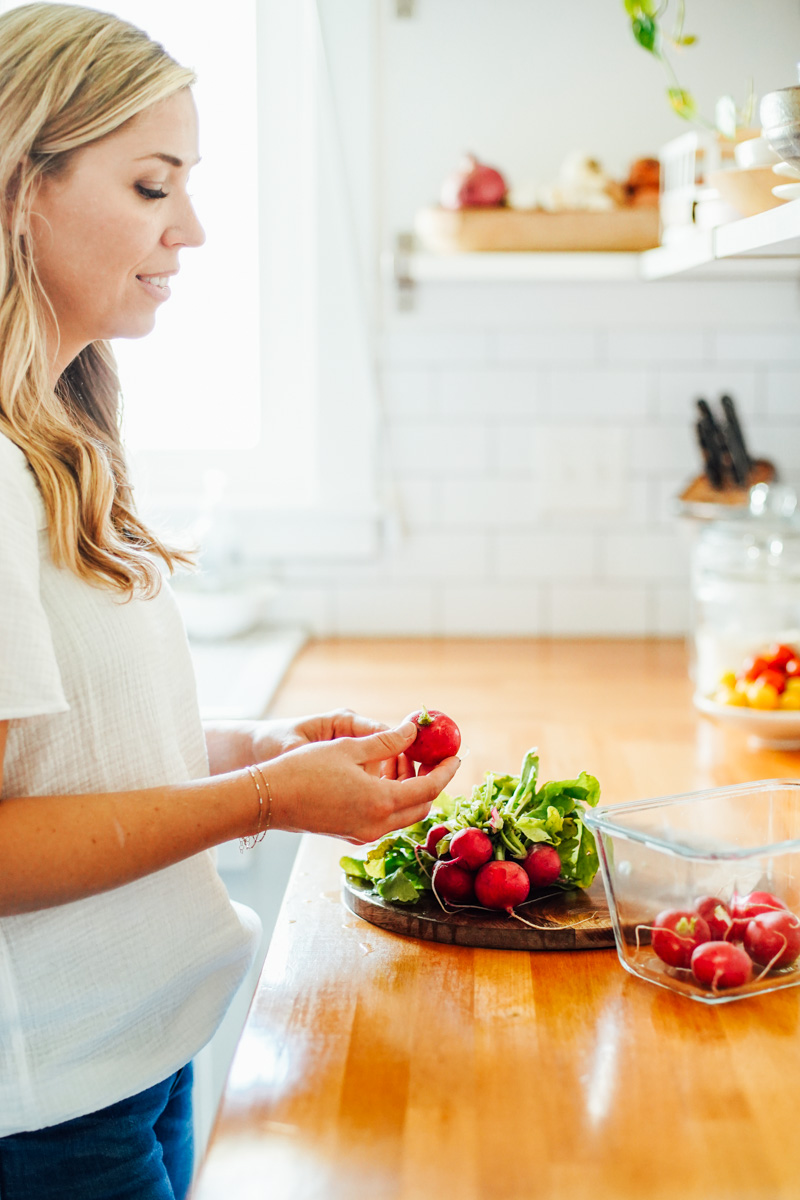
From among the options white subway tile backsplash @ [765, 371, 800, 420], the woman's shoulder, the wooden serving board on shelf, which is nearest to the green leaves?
the woman's shoulder

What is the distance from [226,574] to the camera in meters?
2.23

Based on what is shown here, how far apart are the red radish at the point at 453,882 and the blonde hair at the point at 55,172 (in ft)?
1.19

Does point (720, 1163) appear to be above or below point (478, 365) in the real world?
below

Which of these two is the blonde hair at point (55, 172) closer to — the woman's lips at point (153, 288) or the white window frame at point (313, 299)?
the woman's lips at point (153, 288)

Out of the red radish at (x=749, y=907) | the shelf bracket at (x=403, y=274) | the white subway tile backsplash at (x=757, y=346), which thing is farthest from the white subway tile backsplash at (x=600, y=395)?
the red radish at (x=749, y=907)

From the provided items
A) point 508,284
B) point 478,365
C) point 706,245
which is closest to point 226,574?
point 478,365

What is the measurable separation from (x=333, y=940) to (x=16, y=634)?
0.41 meters

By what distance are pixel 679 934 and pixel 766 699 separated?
29.5 inches

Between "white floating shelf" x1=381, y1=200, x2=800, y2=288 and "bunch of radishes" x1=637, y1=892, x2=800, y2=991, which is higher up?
"white floating shelf" x1=381, y1=200, x2=800, y2=288

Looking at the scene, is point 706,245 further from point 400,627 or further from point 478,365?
point 400,627

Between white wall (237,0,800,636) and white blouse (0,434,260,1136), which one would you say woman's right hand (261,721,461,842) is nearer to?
white blouse (0,434,260,1136)

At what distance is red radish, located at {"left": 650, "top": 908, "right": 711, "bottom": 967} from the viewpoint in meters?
0.92

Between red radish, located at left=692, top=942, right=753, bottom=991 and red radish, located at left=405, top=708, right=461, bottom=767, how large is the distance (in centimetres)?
28

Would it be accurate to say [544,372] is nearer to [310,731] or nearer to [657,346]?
[657,346]
